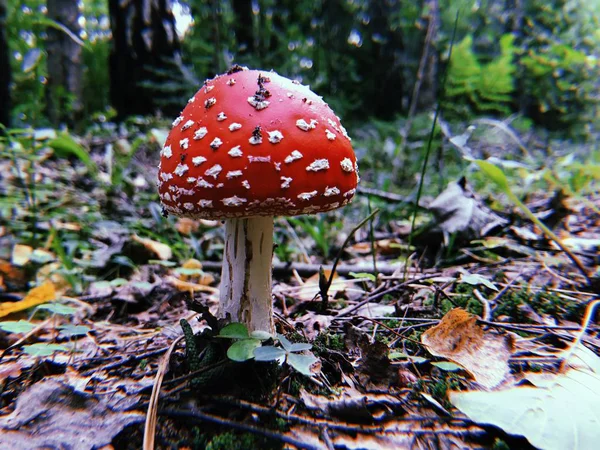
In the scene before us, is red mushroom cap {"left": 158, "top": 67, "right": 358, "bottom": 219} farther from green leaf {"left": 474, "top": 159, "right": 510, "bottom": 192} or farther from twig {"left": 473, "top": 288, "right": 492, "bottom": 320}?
twig {"left": 473, "top": 288, "right": 492, "bottom": 320}

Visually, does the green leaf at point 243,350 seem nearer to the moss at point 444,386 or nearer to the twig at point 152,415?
the twig at point 152,415

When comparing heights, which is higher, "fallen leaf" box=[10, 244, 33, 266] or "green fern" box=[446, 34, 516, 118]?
"green fern" box=[446, 34, 516, 118]

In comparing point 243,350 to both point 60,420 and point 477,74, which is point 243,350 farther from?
point 477,74

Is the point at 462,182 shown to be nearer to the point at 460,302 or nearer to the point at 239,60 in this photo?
the point at 460,302

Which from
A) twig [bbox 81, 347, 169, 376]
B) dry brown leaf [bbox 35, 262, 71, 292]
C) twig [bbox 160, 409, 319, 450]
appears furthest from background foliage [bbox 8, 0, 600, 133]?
twig [bbox 160, 409, 319, 450]

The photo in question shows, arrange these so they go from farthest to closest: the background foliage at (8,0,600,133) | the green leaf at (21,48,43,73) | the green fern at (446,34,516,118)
→ the background foliage at (8,0,600,133)
the green fern at (446,34,516,118)
the green leaf at (21,48,43,73)

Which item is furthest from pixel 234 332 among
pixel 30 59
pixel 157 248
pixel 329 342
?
pixel 30 59

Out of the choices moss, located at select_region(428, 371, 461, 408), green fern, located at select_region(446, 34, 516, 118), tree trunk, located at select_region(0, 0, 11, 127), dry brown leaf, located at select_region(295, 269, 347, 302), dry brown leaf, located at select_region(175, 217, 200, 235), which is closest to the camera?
moss, located at select_region(428, 371, 461, 408)

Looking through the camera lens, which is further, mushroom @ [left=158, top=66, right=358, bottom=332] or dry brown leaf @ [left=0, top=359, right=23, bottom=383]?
dry brown leaf @ [left=0, top=359, right=23, bottom=383]

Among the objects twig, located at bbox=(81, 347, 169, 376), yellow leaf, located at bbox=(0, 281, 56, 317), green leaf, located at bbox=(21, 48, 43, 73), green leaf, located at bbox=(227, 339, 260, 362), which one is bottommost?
twig, located at bbox=(81, 347, 169, 376)

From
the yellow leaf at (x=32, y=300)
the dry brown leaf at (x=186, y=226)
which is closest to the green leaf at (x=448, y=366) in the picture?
the yellow leaf at (x=32, y=300)
